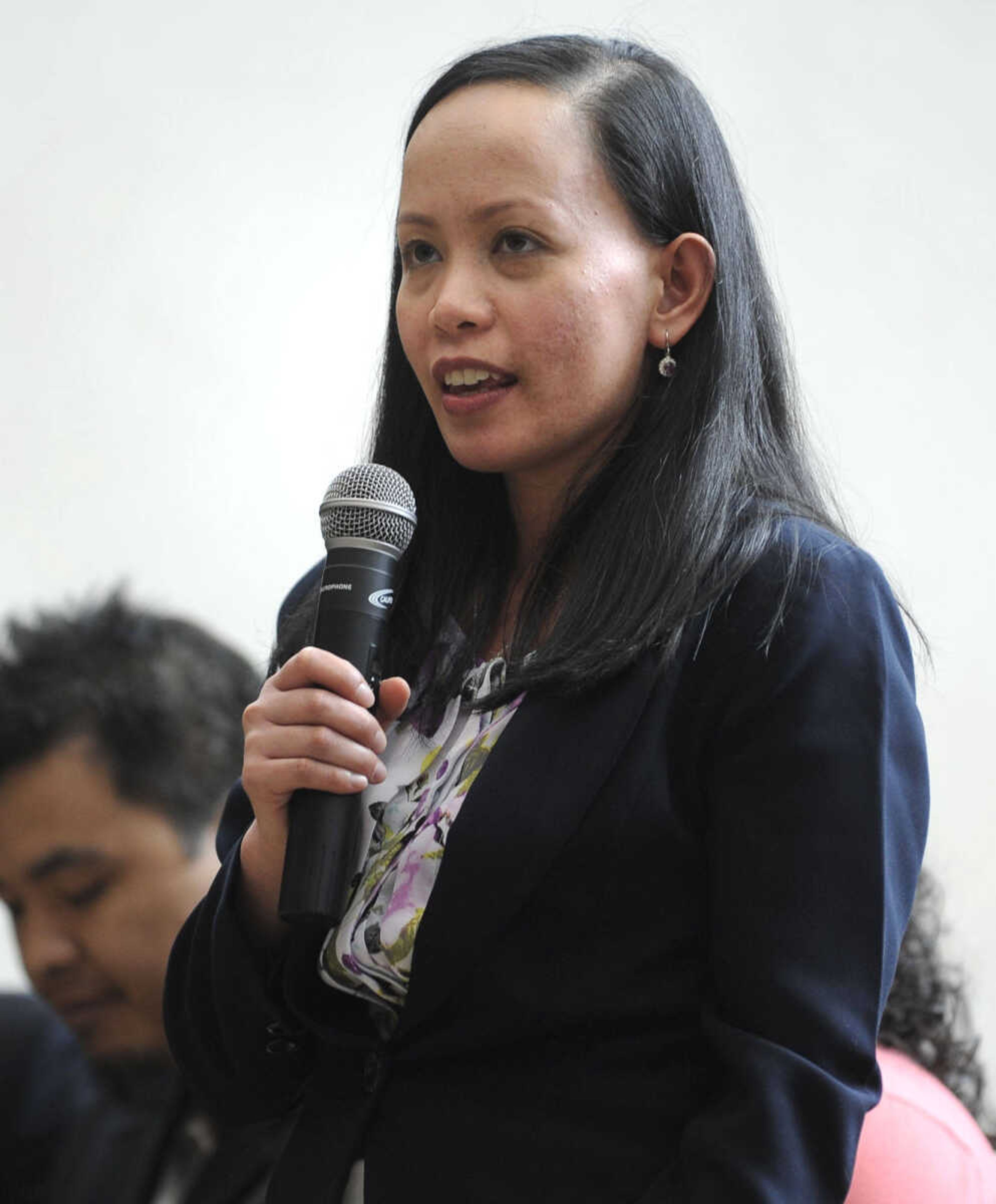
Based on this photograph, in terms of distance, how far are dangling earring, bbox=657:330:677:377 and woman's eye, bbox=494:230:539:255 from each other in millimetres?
139

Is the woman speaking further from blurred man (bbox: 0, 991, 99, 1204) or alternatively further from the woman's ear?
blurred man (bbox: 0, 991, 99, 1204)

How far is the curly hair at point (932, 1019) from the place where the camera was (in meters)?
1.87

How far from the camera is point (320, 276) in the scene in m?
2.22

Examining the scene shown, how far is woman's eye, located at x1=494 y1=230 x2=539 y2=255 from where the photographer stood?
1.15 metres

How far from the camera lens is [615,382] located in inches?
46.8

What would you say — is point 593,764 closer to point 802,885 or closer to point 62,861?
point 802,885

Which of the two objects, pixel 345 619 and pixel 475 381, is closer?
pixel 345 619

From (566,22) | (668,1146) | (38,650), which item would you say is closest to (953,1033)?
(668,1146)

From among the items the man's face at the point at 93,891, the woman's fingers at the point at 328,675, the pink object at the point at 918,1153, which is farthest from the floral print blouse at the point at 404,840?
the man's face at the point at 93,891

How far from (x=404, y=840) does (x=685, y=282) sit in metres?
0.52

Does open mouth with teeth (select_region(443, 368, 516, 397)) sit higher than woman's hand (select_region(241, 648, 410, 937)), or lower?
higher

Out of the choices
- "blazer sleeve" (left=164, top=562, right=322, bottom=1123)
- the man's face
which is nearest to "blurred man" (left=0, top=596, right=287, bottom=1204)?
the man's face

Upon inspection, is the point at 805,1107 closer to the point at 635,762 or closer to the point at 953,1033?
the point at 635,762

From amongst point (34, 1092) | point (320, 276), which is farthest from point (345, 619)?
point (320, 276)
